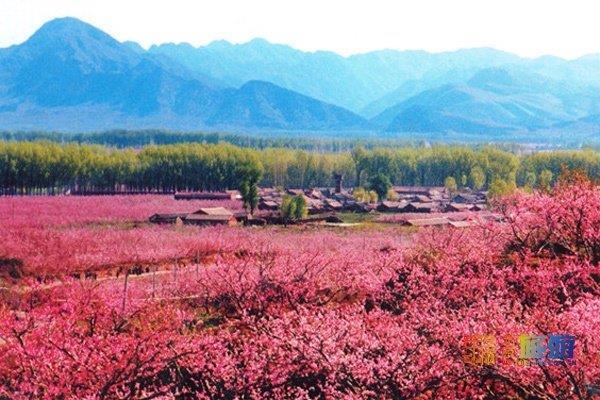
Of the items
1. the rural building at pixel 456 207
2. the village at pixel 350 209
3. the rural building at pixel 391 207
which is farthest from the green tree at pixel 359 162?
the rural building at pixel 456 207

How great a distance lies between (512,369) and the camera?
11.4 meters

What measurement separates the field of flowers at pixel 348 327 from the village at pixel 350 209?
915 inches

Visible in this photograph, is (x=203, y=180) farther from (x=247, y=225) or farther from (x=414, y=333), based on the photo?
(x=414, y=333)

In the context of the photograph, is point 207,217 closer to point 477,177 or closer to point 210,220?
point 210,220

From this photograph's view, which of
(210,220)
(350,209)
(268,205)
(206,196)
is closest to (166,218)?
(210,220)

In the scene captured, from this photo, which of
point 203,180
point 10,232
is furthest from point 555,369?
point 203,180

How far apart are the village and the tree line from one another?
3483 millimetres

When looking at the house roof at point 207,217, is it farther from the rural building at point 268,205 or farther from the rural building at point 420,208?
Result: the rural building at point 420,208

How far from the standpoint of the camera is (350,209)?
74.5 meters

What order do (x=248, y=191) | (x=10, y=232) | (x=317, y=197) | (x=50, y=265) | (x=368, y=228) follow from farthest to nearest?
(x=317, y=197) < (x=248, y=191) < (x=368, y=228) < (x=10, y=232) < (x=50, y=265)

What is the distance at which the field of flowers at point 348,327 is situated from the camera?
1198 cm

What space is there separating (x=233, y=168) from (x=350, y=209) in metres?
24.8

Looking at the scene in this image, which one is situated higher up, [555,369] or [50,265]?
[555,369]

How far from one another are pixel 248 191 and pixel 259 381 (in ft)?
184
